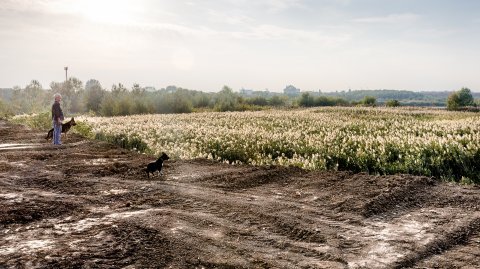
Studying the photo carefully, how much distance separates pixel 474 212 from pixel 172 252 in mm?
5433

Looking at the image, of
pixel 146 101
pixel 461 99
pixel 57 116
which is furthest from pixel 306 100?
pixel 57 116

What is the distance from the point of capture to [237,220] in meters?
7.80

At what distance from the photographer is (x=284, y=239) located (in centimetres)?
690

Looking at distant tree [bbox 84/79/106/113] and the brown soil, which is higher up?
distant tree [bbox 84/79/106/113]

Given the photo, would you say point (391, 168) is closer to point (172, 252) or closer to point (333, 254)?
point (333, 254)

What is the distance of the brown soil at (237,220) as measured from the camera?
20.2 ft

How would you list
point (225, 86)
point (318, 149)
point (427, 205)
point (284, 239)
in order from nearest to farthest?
point (284, 239) < point (427, 205) < point (318, 149) < point (225, 86)

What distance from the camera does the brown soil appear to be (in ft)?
20.2

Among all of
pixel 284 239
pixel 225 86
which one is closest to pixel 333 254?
pixel 284 239

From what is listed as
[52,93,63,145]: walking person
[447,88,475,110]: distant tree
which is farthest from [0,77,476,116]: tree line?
[52,93,63,145]: walking person

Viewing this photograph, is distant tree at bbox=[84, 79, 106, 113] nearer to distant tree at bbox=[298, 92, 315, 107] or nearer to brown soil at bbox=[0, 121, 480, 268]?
distant tree at bbox=[298, 92, 315, 107]

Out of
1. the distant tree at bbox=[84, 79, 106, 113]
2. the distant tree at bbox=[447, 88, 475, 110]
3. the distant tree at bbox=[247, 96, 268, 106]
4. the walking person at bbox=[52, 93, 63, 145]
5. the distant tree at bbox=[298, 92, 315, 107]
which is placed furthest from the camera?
the distant tree at bbox=[247, 96, 268, 106]

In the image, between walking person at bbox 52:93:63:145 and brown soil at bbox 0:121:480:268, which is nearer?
brown soil at bbox 0:121:480:268

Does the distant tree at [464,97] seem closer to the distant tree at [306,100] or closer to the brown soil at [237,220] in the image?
the distant tree at [306,100]
